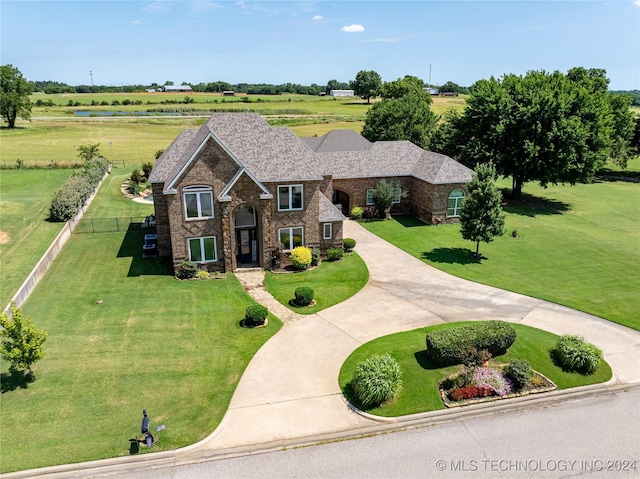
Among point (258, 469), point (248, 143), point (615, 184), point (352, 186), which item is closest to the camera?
point (258, 469)

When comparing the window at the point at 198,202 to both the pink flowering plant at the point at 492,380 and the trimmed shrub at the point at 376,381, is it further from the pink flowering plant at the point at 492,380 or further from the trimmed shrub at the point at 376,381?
the pink flowering plant at the point at 492,380

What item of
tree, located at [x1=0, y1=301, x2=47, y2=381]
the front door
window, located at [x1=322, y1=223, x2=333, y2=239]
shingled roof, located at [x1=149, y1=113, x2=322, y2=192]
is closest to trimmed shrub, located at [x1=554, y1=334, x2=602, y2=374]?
window, located at [x1=322, y1=223, x2=333, y2=239]

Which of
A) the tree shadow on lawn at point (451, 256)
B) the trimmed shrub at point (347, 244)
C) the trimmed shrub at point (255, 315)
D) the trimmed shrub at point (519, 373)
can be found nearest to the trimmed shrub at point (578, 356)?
the trimmed shrub at point (519, 373)

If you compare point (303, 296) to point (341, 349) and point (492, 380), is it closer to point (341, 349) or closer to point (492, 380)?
point (341, 349)

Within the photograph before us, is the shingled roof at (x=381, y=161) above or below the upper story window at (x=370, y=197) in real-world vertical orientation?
above

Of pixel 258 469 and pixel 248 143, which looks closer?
pixel 258 469

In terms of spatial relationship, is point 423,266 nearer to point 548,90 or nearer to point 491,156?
point 491,156

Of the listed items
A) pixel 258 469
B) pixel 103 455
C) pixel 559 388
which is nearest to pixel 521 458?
pixel 559 388
